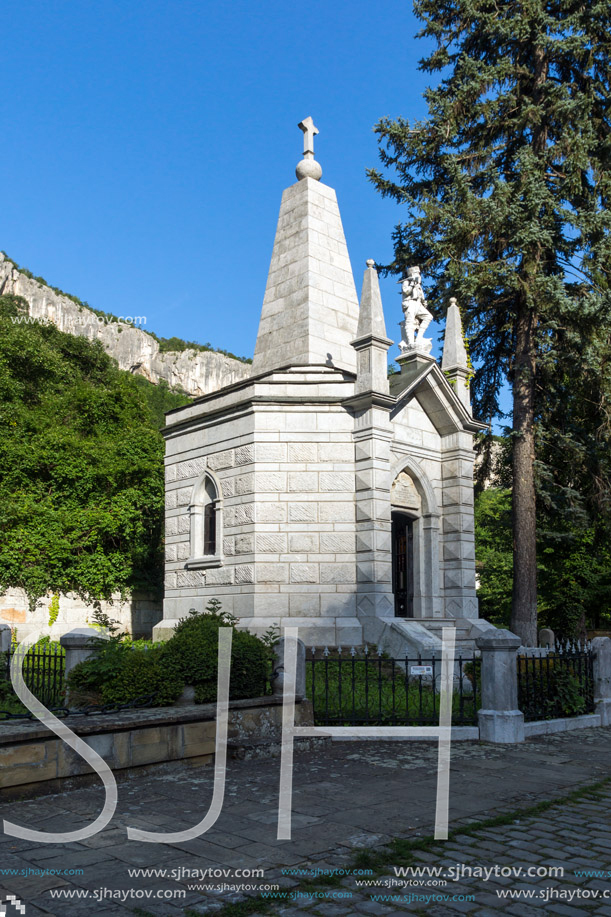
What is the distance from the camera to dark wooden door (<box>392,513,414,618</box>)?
17.0 metres

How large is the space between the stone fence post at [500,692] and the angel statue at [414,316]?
9.18m

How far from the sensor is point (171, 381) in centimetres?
11406

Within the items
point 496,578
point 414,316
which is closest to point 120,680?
point 414,316

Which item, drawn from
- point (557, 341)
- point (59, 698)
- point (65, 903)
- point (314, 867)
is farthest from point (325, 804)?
point (557, 341)

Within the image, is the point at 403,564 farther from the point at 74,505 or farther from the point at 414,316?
the point at 74,505

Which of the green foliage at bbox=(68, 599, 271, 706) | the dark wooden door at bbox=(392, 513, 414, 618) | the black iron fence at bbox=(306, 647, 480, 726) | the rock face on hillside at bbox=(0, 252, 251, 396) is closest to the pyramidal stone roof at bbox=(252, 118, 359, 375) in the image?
the dark wooden door at bbox=(392, 513, 414, 618)

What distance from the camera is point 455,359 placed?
18406mm

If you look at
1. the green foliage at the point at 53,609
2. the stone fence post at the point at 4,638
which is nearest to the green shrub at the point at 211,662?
the stone fence post at the point at 4,638

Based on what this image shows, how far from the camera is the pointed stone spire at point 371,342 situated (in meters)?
15.4

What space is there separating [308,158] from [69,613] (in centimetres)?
1593

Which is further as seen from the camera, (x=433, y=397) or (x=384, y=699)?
(x=433, y=397)

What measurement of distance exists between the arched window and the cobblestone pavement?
8.71m

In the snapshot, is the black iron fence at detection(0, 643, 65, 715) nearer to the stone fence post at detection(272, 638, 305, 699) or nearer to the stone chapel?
the stone fence post at detection(272, 638, 305, 699)

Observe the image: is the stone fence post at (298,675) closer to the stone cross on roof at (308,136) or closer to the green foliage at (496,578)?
the stone cross on roof at (308,136)
